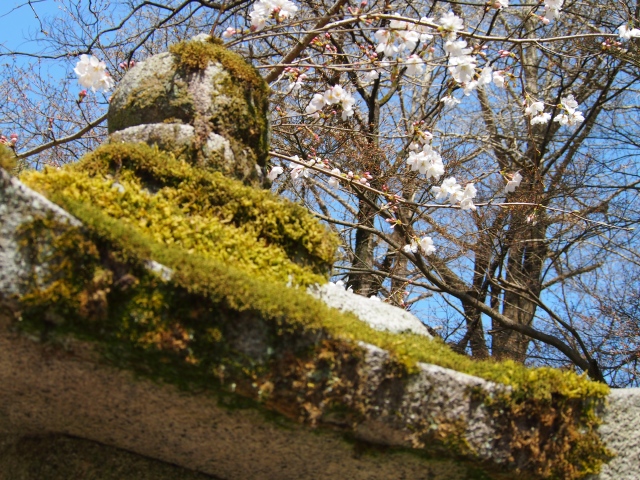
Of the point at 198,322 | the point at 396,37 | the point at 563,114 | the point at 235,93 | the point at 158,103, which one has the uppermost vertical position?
the point at 563,114

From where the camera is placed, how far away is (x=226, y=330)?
2.09 meters

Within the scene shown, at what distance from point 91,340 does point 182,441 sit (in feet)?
2.28

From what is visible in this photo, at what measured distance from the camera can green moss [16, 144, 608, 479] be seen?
78.7 inches

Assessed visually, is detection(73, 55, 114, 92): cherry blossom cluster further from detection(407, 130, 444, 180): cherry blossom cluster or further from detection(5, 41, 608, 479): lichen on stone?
detection(407, 130, 444, 180): cherry blossom cluster

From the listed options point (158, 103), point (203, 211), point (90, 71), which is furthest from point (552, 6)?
point (203, 211)

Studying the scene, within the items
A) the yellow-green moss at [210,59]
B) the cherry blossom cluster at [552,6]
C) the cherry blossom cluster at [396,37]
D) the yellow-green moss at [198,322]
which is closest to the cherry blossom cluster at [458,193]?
the cherry blossom cluster at [396,37]

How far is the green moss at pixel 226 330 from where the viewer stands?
6.56 feet

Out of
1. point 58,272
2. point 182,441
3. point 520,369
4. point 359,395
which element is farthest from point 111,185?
point 520,369

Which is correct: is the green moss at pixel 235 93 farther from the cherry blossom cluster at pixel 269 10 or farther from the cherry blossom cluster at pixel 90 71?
the cherry blossom cluster at pixel 269 10

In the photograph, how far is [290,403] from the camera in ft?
7.14

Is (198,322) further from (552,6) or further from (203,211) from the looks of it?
(552,6)

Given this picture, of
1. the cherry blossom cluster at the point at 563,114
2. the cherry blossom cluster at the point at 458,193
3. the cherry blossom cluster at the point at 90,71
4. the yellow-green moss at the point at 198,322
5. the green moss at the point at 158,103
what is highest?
the cherry blossom cluster at the point at 563,114

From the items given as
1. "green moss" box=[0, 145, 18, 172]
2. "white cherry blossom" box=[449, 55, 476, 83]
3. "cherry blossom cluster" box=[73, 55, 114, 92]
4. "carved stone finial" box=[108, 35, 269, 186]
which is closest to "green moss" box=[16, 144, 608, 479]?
"green moss" box=[0, 145, 18, 172]

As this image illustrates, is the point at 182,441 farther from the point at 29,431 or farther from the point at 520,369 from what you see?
the point at 520,369
